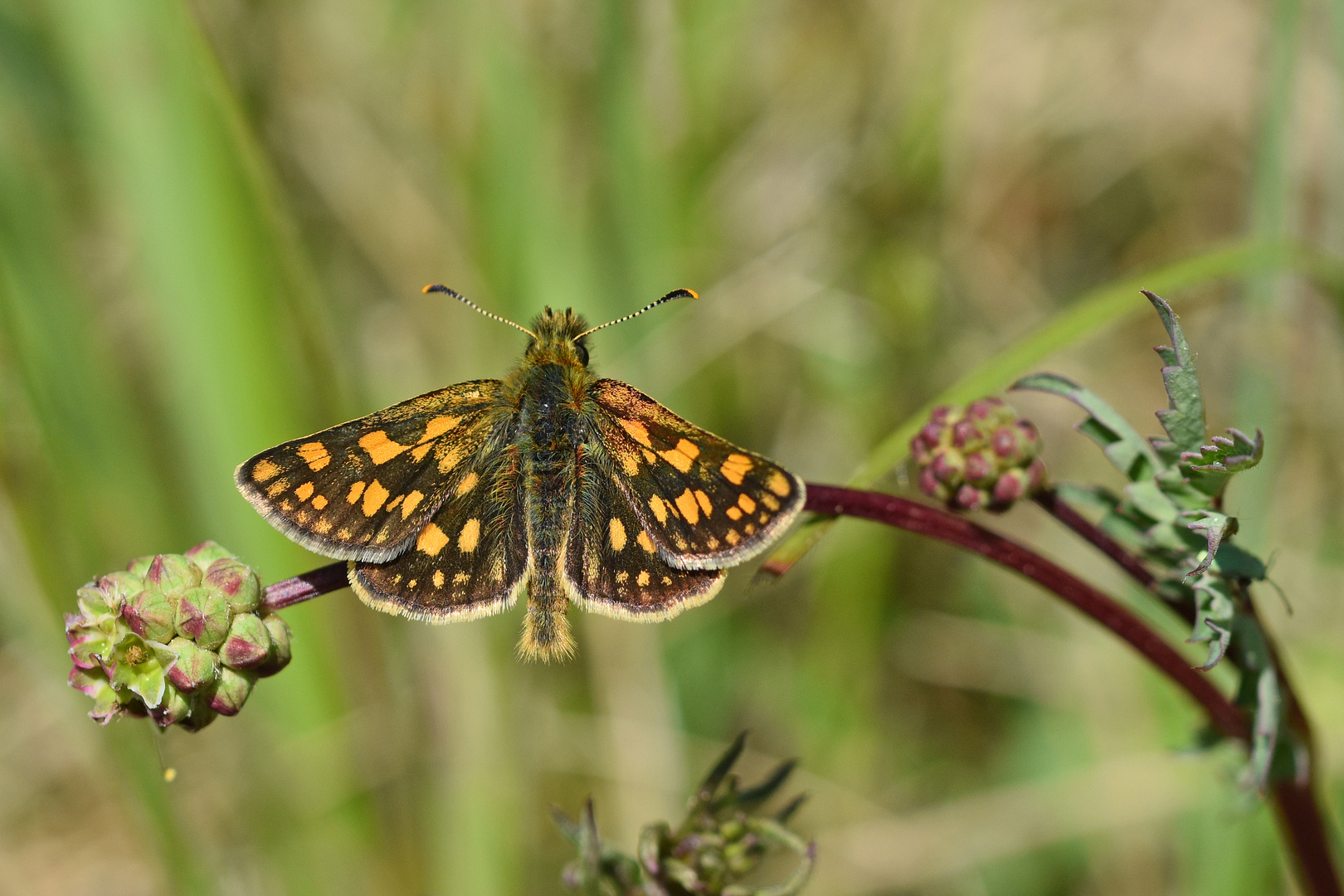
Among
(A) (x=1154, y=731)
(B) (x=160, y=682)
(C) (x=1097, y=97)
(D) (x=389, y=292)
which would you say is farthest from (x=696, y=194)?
(B) (x=160, y=682)

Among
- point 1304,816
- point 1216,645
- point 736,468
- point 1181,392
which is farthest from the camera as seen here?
point 736,468

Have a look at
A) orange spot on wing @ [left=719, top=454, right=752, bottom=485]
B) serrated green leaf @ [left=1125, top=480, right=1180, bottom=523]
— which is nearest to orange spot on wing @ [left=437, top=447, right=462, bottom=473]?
orange spot on wing @ [left=719, top=454, right=752, bottom=485]

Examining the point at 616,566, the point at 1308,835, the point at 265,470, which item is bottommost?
the point at 1308,835

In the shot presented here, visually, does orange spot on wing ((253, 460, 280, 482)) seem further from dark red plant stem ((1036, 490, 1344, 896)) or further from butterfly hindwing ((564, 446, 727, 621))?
dark red plant stem ((1036, 490, 1344, 896))

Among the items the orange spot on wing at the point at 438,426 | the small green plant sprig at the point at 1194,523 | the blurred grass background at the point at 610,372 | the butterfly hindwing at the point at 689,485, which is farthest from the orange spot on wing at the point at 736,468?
the blurred grass background at the point at 610,372

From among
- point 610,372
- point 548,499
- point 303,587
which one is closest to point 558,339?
point 548,499

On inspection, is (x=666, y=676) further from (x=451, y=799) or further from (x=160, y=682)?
(x=160, y=682)

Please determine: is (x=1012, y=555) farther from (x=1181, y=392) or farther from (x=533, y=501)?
(x=533, y=501)

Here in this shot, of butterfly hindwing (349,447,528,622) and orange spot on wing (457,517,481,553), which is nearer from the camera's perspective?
butterfly hindwing (349,447,528,622)
